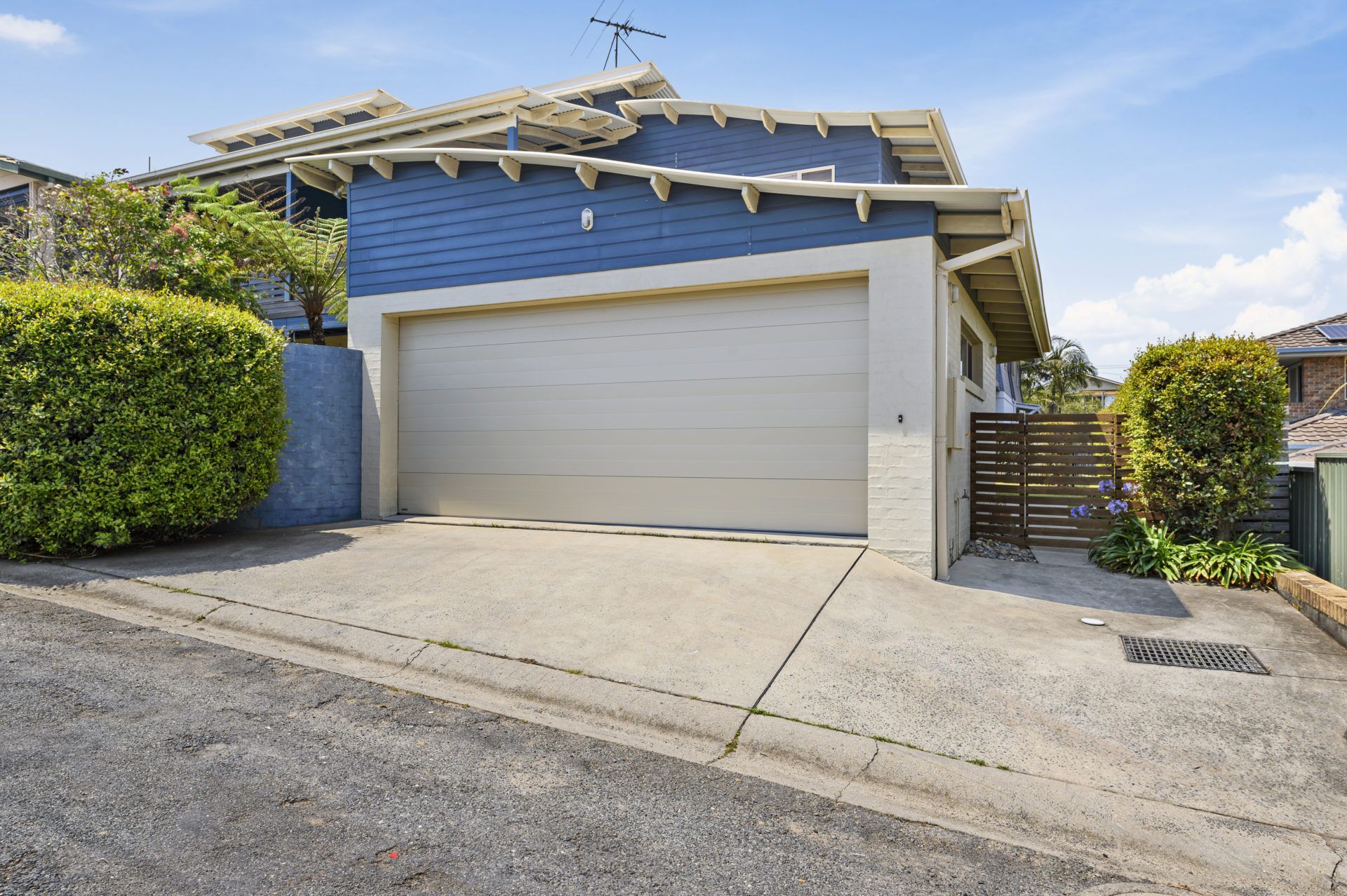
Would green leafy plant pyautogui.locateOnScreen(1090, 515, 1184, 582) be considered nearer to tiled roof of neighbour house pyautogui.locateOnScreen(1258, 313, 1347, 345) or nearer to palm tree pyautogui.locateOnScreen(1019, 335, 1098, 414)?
tiled roof of neighbour house pyautogui.locateOnScreen(1258, 313, 1347, 345)

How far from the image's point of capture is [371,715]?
12.6 feet

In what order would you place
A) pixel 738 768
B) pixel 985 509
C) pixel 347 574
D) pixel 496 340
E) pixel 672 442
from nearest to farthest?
1. pixel 738 768
2. pixel 347 574
3. pixel 672 442
4. pixel 496 340
5. pixel 985 509

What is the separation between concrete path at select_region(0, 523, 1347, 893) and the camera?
3129 mm

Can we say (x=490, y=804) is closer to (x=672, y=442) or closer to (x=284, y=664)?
(x=284, y=664)

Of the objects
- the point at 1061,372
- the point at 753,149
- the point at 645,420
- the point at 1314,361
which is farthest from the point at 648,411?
the point at 1061,372

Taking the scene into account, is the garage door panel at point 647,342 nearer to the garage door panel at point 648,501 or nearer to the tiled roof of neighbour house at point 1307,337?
the garage door panel at point 648,501

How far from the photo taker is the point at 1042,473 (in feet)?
31.7

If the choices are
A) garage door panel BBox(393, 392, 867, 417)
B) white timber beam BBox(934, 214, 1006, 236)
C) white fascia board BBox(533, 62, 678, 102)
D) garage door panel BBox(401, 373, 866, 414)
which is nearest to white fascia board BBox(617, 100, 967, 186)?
white fascia board BBox(533, 62, 678, 102)

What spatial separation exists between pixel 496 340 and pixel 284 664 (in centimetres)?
539

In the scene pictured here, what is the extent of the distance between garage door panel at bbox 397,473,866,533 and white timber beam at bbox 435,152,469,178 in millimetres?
3819

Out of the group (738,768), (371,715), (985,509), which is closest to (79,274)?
(371,715)

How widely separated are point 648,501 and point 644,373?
1462mm

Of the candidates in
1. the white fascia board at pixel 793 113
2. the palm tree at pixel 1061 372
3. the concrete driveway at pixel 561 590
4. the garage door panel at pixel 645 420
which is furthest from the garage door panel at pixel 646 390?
the palm tree at pixel 1061 372

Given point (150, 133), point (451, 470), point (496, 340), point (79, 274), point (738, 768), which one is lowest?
point (738, 768)
